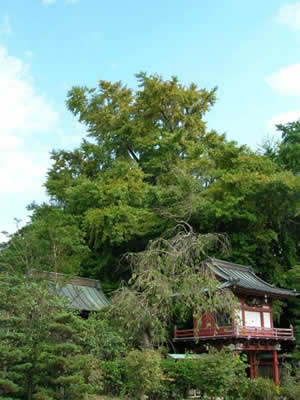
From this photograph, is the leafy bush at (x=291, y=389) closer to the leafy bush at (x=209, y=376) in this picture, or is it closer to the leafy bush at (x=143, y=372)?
the leafy bush at (x=209, y=376)

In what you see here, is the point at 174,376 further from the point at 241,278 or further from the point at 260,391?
the point at 241,278

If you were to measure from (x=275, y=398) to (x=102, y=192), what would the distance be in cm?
1186

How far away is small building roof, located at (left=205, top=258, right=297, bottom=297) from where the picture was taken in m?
18.3

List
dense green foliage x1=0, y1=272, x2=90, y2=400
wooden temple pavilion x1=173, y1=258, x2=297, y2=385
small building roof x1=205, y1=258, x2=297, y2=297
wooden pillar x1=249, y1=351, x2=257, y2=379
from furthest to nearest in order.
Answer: wooden pillar x1=249, y1=351, x2=257, y2=379 < small building roof x1=205, y1=258, x2=297, y2=297 < wooden temple pavilion x1=173, y1=258, x2=297, y2=385 < dense green foliage x1=0, y1=272, x2=90, y2=400

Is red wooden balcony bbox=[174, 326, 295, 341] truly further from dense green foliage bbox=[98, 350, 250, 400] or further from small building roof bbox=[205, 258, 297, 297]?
dense green foliage bbox=[98, 350, 250, 400]

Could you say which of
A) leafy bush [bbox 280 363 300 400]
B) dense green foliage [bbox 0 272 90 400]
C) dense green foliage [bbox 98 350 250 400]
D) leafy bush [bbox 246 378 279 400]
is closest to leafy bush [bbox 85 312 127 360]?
dense green foliage [bbox 98 350 250 400]

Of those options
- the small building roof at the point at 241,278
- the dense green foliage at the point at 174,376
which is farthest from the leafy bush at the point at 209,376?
the small building roof at the point at 241,278

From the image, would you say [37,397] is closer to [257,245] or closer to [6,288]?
[6,288]

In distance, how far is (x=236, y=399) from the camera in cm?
1539

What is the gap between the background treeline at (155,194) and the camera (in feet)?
66.3

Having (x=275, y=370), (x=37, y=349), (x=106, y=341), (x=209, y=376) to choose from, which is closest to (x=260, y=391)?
(x=209, y=376)

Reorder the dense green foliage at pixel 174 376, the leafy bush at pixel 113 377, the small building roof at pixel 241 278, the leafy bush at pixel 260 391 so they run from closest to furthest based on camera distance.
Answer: the dense green foliage at pixel 174 376 → the leafy bush at pixel 113 377 → the leafy bush at pixel 260 391 → the small building roof at pixel 241 278

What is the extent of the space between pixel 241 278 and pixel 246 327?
2.17 meters

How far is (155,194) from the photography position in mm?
21766
